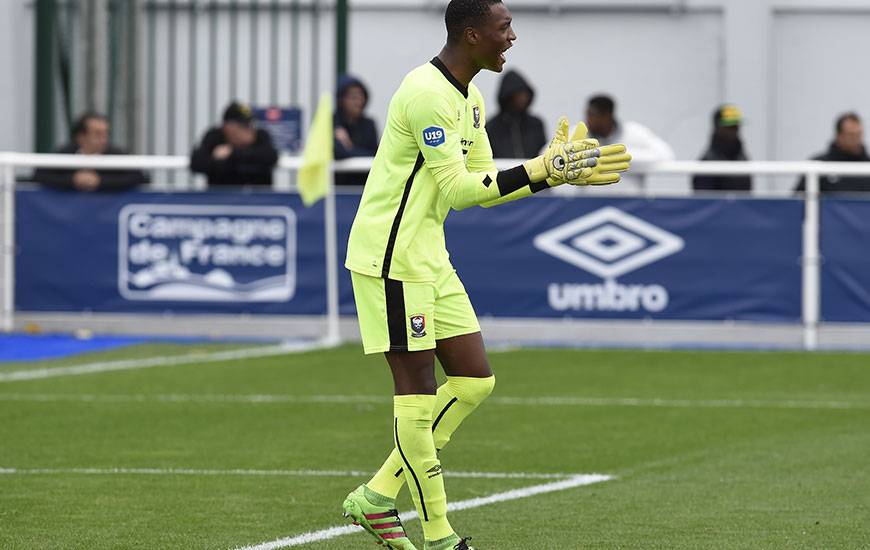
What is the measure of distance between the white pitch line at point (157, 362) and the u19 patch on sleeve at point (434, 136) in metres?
8.07

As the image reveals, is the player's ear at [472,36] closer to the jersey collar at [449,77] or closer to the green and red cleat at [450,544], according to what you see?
the jersey collar at [449,77]

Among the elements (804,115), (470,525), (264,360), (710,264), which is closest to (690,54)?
(804,115)

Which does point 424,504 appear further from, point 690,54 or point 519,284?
→ point 690,54

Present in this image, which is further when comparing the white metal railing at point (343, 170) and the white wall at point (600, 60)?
the white wall at point (600, 60)

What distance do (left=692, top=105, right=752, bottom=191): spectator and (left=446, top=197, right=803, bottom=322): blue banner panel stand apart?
0.44 meters

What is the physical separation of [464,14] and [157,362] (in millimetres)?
9199

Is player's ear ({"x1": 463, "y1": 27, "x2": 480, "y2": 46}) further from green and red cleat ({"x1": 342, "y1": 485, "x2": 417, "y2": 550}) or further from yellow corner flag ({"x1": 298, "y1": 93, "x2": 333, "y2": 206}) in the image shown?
yellow corner flag ({"x1": 298, "y1": 93, "x2": 333, "y2": 206})

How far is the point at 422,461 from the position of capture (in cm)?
688

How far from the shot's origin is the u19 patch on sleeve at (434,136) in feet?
21.6

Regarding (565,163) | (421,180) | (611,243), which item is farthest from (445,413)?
(611,243)

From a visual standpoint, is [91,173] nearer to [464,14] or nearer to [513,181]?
[464,14]

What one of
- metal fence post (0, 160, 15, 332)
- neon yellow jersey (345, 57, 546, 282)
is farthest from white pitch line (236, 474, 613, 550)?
metal fence post (0, 160, 15, 332)

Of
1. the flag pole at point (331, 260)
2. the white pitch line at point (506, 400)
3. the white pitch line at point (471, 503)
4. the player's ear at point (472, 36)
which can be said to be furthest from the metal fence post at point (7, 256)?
the player's ear at point (472, 36)

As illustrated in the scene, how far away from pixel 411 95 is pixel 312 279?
10.7 meters
